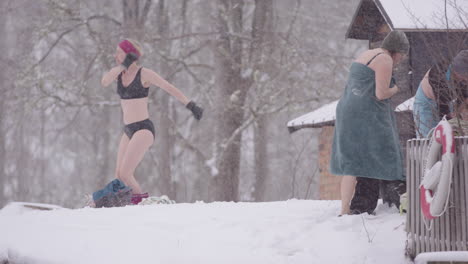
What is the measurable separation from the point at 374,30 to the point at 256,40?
4.74 m

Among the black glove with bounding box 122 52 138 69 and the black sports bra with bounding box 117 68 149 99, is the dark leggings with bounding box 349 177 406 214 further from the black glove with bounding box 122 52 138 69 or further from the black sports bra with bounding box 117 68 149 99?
the black glove with bounding box 122 52 138 69

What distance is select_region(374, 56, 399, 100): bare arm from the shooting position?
265 inches

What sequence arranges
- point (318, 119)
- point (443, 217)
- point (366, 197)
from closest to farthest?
point (443, 217) → point (366, 197) → point (318, 119)

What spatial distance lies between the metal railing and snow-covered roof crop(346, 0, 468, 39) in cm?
342

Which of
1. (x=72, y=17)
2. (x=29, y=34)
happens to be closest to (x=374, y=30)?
(x=72, y=17)

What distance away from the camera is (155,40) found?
59.8 ft

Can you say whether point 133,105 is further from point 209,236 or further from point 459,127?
point 459,127

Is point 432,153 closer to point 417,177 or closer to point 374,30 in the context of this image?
point 417,177

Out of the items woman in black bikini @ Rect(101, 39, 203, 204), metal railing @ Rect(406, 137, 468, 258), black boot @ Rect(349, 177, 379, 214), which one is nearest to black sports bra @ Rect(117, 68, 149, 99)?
woman in black bikini @ Rect(101, 39, 203, 204)

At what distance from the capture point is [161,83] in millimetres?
9531

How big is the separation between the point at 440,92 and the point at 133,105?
4202 millimetres

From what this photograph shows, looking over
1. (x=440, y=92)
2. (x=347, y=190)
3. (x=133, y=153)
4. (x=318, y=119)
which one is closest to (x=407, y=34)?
(x=318, y=119)

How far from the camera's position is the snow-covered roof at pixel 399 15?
32.2 feet

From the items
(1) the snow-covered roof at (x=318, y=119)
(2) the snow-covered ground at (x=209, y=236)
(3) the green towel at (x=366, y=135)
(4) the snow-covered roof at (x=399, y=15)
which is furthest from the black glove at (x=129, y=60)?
(1) the snow-covered roof at (x=318, y=119)
